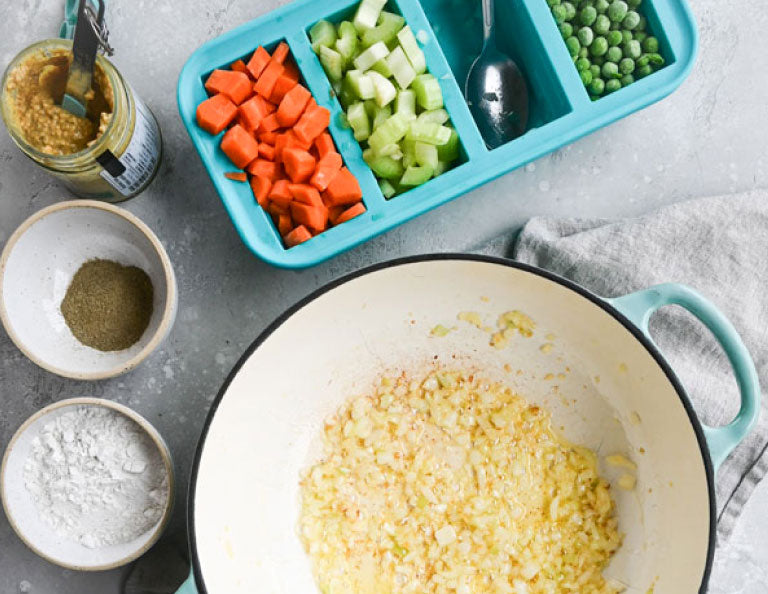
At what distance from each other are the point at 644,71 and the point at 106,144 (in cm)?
98

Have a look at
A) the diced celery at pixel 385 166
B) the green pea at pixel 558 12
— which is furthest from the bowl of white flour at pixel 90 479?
the green pea at pixel 558 12

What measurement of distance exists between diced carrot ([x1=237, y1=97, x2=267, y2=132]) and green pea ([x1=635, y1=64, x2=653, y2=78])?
712 millimetres

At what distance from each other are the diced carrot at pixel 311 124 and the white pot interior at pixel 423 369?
28cm

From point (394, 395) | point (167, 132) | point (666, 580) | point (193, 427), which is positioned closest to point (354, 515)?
point (394, 395)

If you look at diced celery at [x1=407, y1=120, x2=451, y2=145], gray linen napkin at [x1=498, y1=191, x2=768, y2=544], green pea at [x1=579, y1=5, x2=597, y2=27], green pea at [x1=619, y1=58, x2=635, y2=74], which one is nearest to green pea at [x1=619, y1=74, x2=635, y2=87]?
green pea at [x1=619, y1=58, x2=635, y2=74]

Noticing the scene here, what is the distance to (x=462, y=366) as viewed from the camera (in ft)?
4.83

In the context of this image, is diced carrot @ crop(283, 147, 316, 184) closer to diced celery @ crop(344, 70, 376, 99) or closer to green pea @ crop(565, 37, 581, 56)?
diced celery @ crop(344, 70, 376, 99)

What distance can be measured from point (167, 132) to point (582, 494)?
1.08m

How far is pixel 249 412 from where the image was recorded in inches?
53.2

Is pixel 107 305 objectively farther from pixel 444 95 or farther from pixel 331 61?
pixel 444 95

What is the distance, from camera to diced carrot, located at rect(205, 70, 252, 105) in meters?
1.34

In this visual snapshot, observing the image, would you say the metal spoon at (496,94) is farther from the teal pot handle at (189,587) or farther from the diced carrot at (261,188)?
the teal pot handle at (189,587)

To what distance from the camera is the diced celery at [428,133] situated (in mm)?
1324

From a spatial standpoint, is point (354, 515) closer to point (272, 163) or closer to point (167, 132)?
point (272, 163)
